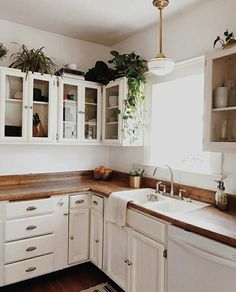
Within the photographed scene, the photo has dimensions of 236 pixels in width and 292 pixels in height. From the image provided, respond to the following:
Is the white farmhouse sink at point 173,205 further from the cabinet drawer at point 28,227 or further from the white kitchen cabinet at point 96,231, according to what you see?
the cabinet drawer at point 28,227

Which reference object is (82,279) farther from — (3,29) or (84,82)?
(3,29)

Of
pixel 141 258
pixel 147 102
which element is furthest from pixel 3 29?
pixel 141 258

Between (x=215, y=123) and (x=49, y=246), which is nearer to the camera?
(x=215, y=123)

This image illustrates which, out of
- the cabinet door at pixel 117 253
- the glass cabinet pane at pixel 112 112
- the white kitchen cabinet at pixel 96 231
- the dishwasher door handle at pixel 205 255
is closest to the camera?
the dishwasher door handle at pixel 205 255

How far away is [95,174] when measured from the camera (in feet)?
10.3

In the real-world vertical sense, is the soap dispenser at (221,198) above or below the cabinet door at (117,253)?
above

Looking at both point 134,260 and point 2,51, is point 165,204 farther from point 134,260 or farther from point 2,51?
point 2,51

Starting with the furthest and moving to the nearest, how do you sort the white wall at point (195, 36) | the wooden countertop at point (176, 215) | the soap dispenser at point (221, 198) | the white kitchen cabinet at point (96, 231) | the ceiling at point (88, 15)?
the white kitchen cabinet at point (96, 231), the ceiling at point (88, 15), the white wall at point (195, 36), the soap dispenser at point (221, 198), the wooden countertop at point (176, 215)

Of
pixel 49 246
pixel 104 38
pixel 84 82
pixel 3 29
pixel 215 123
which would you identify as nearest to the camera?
pixel 215 123

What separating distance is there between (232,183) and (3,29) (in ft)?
8.88

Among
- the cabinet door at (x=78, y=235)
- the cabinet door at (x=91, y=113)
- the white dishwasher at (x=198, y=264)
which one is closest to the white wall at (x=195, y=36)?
the cabinet door at (x=91, y=113)

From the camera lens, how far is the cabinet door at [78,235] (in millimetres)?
2535

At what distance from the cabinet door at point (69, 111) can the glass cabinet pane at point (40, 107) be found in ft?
0.48

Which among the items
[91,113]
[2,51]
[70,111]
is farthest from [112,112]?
[2,51]
